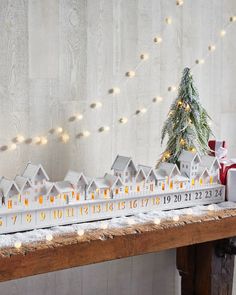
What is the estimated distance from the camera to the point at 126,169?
2.20 m

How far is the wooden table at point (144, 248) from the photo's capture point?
183 centimetres

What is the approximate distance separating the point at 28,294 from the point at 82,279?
0.26m

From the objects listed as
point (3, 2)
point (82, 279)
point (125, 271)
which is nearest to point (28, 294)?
point (82, 279)

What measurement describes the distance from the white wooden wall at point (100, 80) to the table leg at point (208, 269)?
19 centimetres

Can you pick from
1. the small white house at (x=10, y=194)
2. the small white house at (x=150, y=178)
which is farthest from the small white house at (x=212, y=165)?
the small white house at (x=10, y=194)

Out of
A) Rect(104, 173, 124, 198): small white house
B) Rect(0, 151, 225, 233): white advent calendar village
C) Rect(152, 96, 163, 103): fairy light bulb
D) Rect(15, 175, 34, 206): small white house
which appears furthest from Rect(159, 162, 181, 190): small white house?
Rect(15, 175, 34, 206): small white house

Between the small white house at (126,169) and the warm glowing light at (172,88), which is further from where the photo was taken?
the warm glowing light at (172,88)

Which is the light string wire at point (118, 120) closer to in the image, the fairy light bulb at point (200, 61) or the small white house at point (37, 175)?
the fairy light bulb at point (200, 61)

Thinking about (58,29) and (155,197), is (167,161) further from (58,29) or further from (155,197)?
(58,29)

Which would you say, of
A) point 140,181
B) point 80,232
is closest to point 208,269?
point 140,181

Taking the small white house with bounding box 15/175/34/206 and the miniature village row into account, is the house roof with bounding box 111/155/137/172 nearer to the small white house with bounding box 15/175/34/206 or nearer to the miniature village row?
the miniature village row

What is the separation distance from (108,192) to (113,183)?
0.04 meters

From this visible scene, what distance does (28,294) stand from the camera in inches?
97.0

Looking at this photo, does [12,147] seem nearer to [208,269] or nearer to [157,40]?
[157,40]
